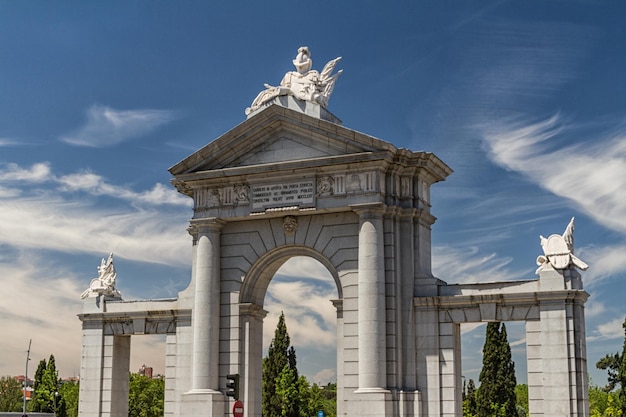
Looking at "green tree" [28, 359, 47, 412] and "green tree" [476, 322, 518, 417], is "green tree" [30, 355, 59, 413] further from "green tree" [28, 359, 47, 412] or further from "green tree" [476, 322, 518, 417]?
"green tree" [476, 322, 518, 417]

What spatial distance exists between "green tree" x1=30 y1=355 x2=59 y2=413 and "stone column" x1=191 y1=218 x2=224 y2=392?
41.5m

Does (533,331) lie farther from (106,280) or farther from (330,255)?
(106,280)

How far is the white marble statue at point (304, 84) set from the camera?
31.5m

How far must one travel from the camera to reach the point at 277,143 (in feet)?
102

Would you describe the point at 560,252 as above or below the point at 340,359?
above

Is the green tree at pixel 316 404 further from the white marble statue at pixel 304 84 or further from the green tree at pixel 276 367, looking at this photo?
the white marble statue at pixel 304 84

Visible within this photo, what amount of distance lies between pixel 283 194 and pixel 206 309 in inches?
192

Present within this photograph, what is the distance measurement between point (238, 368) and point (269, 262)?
3.87 meters

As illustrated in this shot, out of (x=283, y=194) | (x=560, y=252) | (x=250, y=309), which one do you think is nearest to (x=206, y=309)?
(x=250, y=309)

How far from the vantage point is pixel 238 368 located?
30.9 meters

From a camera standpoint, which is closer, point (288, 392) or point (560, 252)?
point (560, 252)

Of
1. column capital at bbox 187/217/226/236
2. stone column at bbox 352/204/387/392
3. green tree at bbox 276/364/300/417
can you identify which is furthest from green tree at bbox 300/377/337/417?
stone column at bbox 352/204/387/392

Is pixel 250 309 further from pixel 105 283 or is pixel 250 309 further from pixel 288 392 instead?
pixel 288 392

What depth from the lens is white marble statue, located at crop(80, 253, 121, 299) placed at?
34.6 meters
